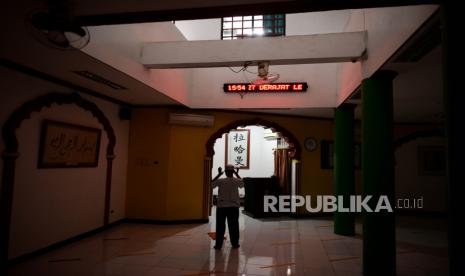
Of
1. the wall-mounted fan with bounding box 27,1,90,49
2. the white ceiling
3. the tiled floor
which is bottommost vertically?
the tiled floor

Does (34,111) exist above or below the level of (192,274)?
above

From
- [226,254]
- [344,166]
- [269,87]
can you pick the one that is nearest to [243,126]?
[269,87]

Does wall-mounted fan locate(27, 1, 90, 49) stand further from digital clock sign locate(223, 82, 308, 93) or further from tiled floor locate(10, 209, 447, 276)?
digital clock sign locate(223, 82, 308, 93)

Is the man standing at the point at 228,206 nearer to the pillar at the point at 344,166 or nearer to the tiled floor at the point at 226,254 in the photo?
the tiled floor at the point at 226,254

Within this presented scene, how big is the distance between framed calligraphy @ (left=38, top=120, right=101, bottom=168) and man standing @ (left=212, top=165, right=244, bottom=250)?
2321 millimetres

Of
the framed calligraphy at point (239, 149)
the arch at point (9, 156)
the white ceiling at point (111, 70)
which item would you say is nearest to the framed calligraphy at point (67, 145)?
the arch at point (9, 156)

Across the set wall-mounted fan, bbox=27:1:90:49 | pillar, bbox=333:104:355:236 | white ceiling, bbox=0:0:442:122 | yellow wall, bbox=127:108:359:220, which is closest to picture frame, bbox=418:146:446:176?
white ceiling, bbox=0:0:442:122

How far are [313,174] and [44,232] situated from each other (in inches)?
235

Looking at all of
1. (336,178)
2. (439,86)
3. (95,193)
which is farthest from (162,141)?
(439,86)

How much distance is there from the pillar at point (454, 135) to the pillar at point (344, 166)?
A: 3.82 metres

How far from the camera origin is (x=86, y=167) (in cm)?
522

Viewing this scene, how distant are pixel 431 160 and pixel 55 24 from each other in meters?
9.50

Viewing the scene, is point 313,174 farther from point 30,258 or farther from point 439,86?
point 30,258

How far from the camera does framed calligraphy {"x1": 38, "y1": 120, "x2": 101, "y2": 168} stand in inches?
167
